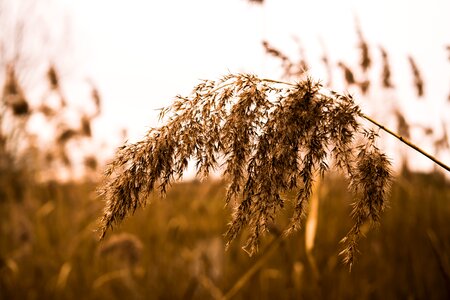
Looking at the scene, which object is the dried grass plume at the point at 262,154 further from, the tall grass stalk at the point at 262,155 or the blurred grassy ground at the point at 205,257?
the blurred grassy ground at the point at 205,257

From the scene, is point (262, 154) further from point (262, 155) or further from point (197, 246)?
point (197, 246)

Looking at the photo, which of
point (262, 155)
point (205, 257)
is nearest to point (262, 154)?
point (262, 155)

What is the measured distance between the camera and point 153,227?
4586mm

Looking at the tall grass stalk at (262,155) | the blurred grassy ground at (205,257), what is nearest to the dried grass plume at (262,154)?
the tall grass stalk at (262,155)

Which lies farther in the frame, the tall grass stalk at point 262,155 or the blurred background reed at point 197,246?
the blurred background reed at point 197,246

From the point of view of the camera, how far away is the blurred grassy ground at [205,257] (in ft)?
10.1

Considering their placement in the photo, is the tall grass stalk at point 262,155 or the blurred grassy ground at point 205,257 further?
the blurred grassy ground at point 205,257

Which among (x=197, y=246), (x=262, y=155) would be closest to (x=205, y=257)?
(x=197, y=246)

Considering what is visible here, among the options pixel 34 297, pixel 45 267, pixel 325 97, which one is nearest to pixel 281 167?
pixel 325 97

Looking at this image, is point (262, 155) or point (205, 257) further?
point (205, 257)

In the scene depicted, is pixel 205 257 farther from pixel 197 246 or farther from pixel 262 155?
pixel 262 155

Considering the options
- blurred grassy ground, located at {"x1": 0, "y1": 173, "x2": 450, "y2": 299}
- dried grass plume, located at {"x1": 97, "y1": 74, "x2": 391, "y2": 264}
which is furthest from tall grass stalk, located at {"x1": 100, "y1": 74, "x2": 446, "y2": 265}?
blurred grassy ground, located at {"x1": 0, "y1": 173, "x2": 450, "y2": 299}

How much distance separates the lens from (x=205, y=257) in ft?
11.2

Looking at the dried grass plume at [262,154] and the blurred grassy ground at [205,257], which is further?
the blurred grassy ground at [205,257]
